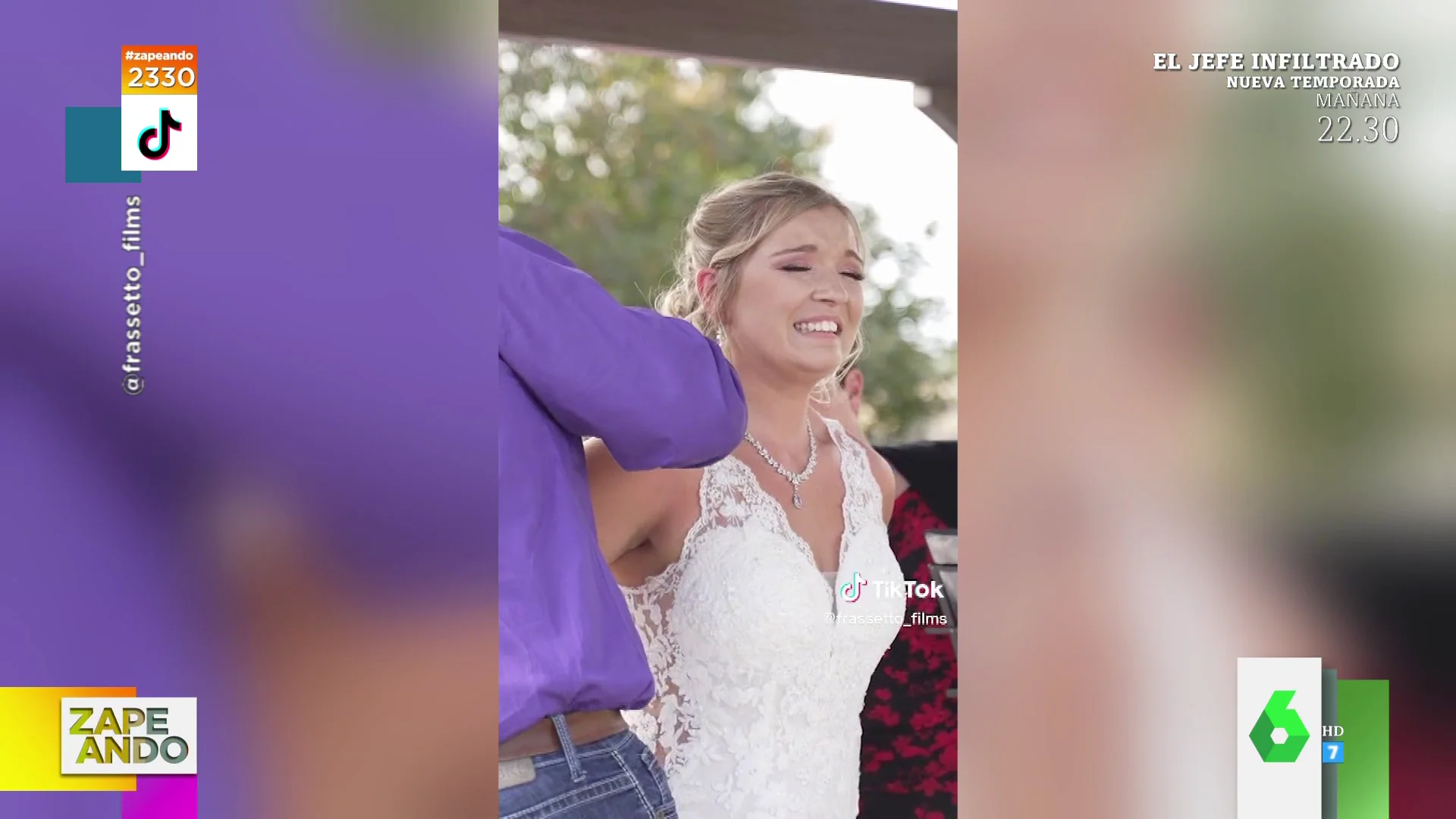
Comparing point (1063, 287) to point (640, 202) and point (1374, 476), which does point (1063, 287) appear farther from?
point (640, 202)

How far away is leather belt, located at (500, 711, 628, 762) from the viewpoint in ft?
4.53

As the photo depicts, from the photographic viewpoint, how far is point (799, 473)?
1993 millimetres

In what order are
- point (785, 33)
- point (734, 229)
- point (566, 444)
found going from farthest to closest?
point (734, 229), point (785, 33), point (566, 444)

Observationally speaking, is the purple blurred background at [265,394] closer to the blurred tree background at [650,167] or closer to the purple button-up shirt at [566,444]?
the purple button-up shirt at [566,444]

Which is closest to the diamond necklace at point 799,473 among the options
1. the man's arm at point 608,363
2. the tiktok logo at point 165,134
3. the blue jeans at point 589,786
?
the man's arm at point 608,363

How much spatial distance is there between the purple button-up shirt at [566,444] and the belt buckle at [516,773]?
0.03m

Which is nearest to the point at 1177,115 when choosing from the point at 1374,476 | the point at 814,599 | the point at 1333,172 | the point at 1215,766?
the point at 1333,172

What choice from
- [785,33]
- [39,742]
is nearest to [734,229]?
[785,33]

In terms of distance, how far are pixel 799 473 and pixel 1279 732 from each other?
764mm

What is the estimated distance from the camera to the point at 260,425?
1.41m

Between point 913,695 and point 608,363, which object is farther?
point 913,695

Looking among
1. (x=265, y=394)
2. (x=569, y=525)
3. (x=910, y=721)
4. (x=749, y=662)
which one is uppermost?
(x=265, y=394)

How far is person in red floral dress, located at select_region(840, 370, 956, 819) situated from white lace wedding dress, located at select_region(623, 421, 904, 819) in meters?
0.05

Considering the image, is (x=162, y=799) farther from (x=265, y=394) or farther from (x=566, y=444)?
(x=566, y=444)
